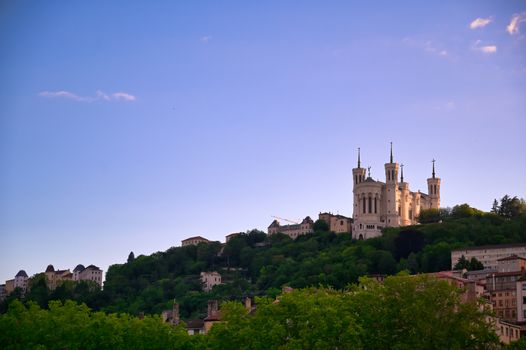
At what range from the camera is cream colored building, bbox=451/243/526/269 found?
114m

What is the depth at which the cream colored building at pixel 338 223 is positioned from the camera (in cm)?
15644

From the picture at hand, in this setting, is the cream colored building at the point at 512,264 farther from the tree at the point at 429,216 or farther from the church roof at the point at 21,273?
the church roof at the point at 21,273

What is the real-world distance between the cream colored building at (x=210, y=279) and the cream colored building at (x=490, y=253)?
4057 cm

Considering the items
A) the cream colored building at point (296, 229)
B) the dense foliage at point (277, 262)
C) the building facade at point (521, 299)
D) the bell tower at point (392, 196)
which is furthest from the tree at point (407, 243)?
the building facade at point (521, 299)

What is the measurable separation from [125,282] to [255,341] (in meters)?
93.4

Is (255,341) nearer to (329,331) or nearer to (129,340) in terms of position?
(329,331)

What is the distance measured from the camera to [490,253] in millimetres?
114812

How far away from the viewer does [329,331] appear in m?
54.8

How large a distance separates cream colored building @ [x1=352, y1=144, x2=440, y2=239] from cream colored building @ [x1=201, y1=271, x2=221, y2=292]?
21939 mm

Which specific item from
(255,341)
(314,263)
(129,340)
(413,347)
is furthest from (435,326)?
(314,263)

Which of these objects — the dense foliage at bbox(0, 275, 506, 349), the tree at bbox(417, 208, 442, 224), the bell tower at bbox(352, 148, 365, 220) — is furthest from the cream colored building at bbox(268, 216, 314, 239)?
the dense foliage at bbox(0, 275, 506, 349)

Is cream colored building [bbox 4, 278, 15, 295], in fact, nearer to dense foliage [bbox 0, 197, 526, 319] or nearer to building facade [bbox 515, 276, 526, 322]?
dense foliage [bbox 0, 197, 526, 319]

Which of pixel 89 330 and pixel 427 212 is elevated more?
pixel 427 212

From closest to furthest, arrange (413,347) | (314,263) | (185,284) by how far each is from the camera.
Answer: (413,347), (314,263), (185,284)
